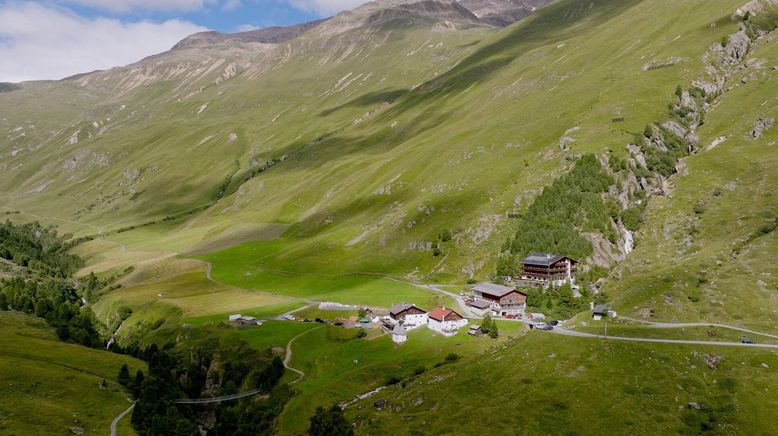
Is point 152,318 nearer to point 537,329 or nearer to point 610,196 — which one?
point 537,329

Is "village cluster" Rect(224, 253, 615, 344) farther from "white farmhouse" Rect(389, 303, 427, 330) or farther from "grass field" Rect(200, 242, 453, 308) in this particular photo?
"grass field" Rect(200, 242, 453, 308)

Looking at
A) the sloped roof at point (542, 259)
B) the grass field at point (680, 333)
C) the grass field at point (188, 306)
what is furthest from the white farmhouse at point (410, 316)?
the grass field at point (188, 306)

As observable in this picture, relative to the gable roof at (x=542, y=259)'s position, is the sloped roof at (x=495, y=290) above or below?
below

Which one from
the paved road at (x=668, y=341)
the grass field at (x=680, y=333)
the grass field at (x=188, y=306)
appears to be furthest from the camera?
the grass field at (x=188, y=306)

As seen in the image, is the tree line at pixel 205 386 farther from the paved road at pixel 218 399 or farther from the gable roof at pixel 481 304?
the gable roof at pixel 481 304

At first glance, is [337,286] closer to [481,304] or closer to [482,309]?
[481,304]

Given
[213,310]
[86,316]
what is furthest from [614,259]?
[86,316]
